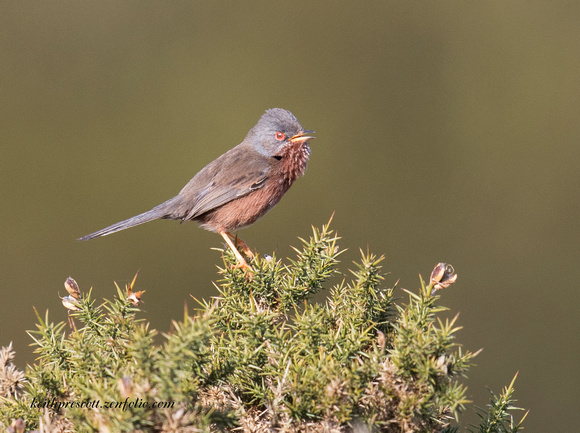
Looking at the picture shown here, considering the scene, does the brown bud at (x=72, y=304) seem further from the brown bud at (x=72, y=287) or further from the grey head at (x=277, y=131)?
the grey head at (x=277, y=131)

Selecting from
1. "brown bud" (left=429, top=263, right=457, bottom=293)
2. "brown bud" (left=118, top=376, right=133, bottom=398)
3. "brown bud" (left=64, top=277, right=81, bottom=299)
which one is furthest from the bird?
"brown bud" (left=118, top=376, right=133, bottom=398)

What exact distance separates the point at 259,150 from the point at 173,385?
3.27 meters

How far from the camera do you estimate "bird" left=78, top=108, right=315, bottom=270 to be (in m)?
4.38

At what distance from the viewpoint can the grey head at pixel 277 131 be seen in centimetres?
458

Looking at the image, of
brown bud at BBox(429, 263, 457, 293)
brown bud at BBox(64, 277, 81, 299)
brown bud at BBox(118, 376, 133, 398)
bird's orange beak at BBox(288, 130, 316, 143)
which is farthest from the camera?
bird's orange beak at BBox(288, 130, 316, 143)

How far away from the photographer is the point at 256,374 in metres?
2.00

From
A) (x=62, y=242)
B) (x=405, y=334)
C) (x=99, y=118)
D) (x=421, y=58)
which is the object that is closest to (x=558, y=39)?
(x=421, y=58)

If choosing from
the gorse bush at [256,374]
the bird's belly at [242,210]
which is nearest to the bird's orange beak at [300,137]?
the bird's belly at [242,210]

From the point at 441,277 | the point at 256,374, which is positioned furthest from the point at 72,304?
the point at 441,277

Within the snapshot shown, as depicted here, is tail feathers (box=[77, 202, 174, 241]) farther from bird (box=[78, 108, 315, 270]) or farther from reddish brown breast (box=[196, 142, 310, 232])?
reddish brown breast (box=[196, 142, 310, 232])

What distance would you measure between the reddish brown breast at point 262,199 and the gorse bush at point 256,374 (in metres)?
2.10

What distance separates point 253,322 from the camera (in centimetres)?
209

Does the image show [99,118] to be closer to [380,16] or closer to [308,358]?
[380,16]

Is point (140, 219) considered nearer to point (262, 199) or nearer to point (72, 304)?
point (262, 199)
